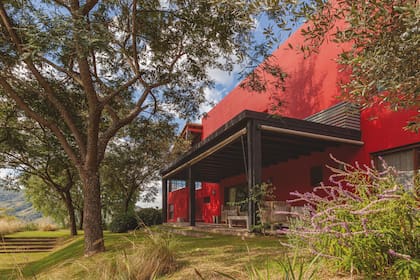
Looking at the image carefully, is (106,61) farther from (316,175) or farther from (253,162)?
(316,175)

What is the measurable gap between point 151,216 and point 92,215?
12.3 meters

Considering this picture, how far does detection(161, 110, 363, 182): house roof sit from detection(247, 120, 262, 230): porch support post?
6.2 inches

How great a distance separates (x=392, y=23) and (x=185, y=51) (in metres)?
5.84

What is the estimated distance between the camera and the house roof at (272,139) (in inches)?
327

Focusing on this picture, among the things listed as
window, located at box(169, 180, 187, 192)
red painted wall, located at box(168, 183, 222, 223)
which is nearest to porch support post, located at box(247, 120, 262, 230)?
red painted wall, located at box(168, 183, 222, 223)

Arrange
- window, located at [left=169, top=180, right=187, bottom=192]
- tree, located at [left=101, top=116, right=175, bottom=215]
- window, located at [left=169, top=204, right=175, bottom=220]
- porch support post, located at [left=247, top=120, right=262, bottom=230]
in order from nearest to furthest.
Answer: porch support post, located at [left=247, top=120, right=262, bottom=230], tree, located at [left=101, top=116, right=175, bottom=215], window, located at [left=169, top=180, right=187, bottom=192], window, located at [left=169, top=204, right=175, bottom=220]

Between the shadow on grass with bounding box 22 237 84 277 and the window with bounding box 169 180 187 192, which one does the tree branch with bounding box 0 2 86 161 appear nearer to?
the shadow on grass with bounding box 22 237 84 277

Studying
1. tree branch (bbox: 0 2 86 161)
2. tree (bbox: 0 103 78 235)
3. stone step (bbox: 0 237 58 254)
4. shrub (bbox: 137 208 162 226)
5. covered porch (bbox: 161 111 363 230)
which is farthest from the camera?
shrub (bbox: 137 208 162 226)

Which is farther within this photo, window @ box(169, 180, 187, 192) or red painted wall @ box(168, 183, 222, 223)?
window @ box(169, 180, 187, 192)

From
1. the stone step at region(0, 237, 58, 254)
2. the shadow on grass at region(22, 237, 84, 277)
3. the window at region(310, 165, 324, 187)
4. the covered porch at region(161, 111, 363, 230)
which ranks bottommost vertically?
the stone step at region(0, 237, 58, 254)

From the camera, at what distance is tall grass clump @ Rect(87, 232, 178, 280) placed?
394cm

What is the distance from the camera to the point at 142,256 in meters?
4.53

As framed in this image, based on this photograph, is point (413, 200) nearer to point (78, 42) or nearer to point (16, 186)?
point (78, 42)

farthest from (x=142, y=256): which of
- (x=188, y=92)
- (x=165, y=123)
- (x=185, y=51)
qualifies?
(x=165, y=123)
